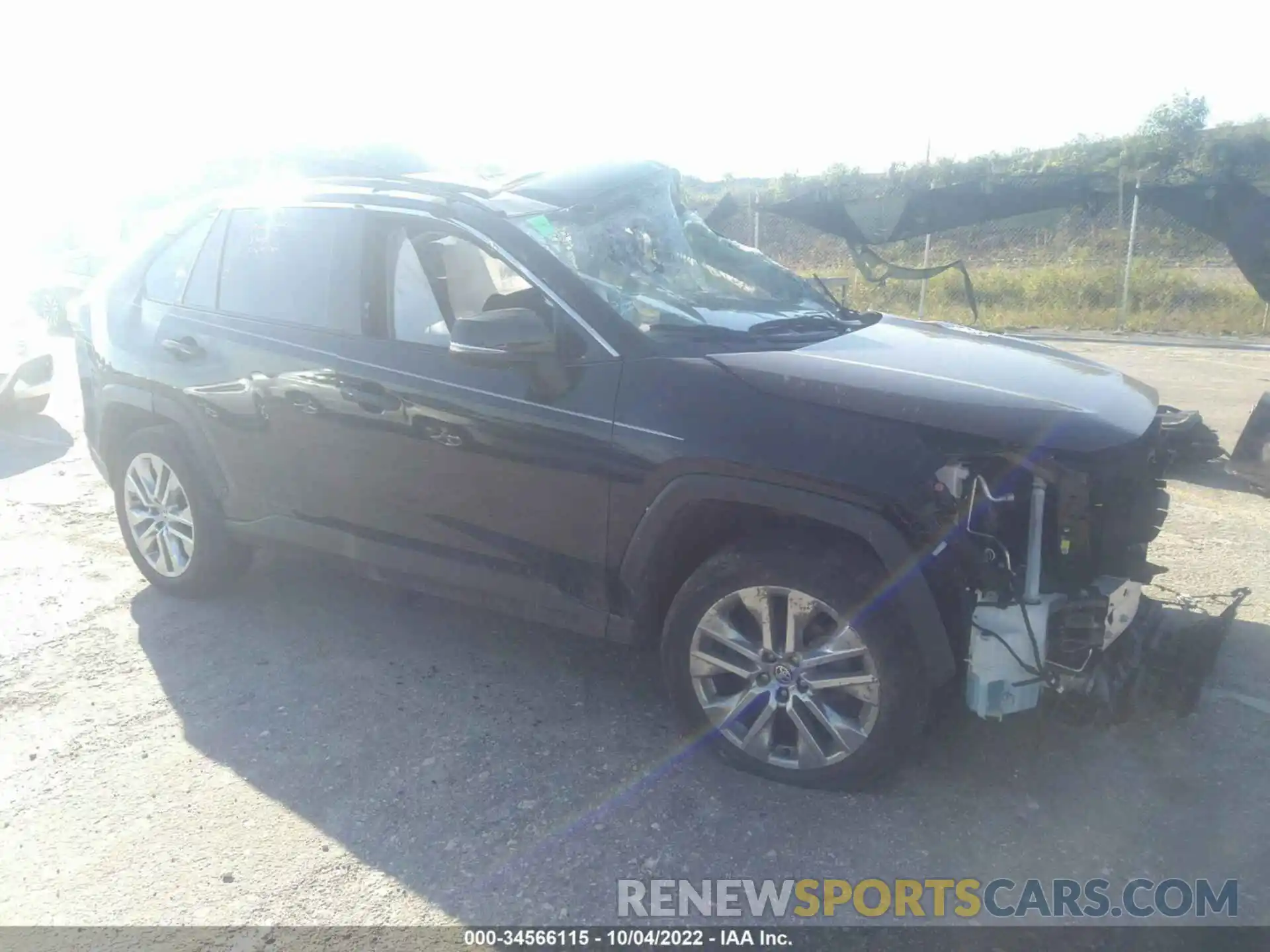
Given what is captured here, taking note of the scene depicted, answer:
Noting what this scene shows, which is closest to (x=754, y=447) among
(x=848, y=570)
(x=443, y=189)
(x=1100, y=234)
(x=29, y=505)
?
(x=848, y=570)

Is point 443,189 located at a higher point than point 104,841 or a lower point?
higher

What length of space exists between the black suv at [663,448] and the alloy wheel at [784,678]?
0.4 inches

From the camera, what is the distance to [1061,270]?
15.0 metres

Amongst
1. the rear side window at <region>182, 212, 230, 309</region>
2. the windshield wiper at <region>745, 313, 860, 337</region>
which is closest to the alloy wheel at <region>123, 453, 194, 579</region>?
the rear side window at <region>182, 212, 230, 309</region>

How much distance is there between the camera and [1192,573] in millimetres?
4625

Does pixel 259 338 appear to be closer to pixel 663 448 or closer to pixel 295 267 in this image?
pixel 295 267

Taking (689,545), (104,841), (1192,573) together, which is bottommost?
(104,841)

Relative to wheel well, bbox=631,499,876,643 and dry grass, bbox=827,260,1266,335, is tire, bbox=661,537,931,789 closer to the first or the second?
wheel well, bbox=631,499,876,643

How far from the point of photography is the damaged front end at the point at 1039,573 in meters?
2.86

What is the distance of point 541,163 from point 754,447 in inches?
78.0

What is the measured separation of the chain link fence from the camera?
1327 centimetres

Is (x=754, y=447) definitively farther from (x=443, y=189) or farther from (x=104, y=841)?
(x=104, y=841)

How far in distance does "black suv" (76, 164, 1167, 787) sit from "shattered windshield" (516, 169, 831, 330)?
17mm

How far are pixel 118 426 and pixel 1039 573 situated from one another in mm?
4147
